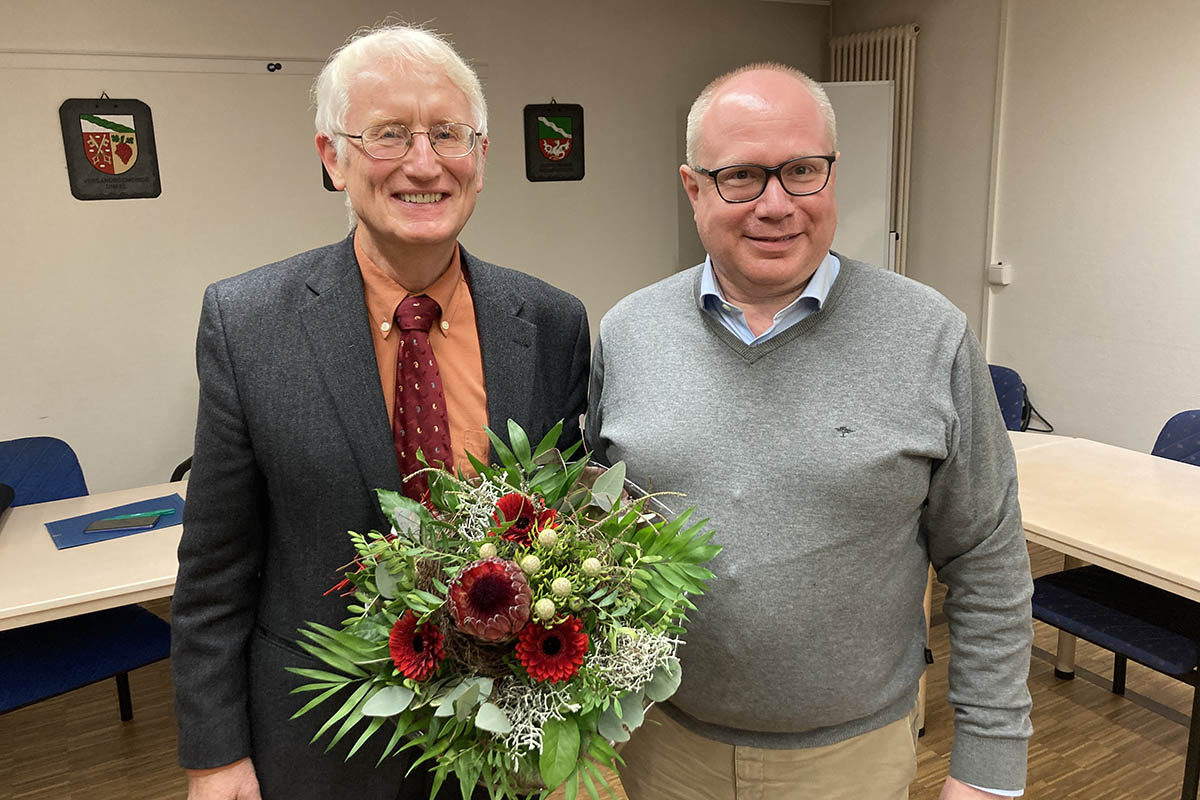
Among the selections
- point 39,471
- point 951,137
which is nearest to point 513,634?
point 39,471

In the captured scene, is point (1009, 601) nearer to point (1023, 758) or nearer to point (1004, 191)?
point (1023, 758)

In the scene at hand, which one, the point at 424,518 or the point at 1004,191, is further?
the point at 1004,191

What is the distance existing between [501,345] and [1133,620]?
2.29 metres

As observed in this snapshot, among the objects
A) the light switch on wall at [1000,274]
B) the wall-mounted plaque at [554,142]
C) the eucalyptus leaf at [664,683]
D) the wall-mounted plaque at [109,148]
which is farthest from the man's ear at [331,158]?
the light switch on wall at [1000,274]

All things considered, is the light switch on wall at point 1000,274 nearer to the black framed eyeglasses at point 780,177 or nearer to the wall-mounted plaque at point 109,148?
the black framed eyeglasses at point 780,177

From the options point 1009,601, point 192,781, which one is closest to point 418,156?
point 192,781

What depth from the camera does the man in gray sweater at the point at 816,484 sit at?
1.42 meters

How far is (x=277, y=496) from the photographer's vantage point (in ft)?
4.66

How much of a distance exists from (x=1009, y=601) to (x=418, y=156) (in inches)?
46.0

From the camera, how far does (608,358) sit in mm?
1672

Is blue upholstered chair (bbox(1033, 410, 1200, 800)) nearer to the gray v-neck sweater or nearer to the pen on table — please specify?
the gray v-neck sweater

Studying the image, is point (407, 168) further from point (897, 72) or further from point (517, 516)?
point (897, 72)

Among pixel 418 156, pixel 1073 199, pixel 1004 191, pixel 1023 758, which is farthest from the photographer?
pixel 1004 191

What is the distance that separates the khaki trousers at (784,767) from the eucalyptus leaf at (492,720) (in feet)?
1.61
